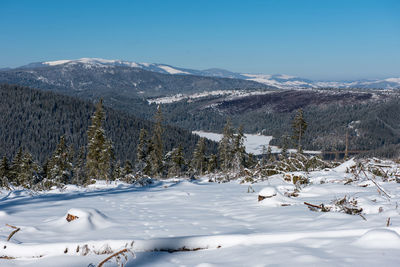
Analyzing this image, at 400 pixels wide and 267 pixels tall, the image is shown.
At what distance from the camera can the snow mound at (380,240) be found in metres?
2.71

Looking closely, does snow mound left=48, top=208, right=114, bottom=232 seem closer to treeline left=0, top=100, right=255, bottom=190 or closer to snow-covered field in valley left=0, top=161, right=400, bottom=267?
snow-covered field in valley left=0, top=161, right=400, bottom=267

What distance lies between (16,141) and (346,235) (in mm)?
172403

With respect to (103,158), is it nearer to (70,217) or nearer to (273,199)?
(273,199)

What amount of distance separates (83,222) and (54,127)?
180 meters

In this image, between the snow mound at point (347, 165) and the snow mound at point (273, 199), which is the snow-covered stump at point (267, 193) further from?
the snow mound at point (347, 165)

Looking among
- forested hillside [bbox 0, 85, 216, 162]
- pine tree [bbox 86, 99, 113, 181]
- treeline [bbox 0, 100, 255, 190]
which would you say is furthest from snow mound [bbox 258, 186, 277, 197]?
forested hillside [bbox 0, 85, 216, 162]

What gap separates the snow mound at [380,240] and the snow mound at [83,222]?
3.07 m

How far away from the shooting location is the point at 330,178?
7805mm

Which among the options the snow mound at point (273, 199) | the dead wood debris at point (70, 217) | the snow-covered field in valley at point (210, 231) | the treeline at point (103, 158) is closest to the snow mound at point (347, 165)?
the snow-covered field in valley at point (210, 231)

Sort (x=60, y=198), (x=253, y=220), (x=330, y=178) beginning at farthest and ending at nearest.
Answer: (x=330, y=178), (x=60, y=198), (x=253, y=220)

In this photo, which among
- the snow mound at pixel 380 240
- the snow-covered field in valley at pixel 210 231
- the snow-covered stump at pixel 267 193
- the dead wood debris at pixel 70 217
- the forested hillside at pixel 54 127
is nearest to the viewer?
the snow mound at pixel 380 240

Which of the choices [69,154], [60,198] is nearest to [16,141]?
[69,154]

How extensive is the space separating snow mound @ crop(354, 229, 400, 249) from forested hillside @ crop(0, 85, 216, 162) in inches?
5281

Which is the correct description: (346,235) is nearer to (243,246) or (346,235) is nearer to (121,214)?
(243,246)
